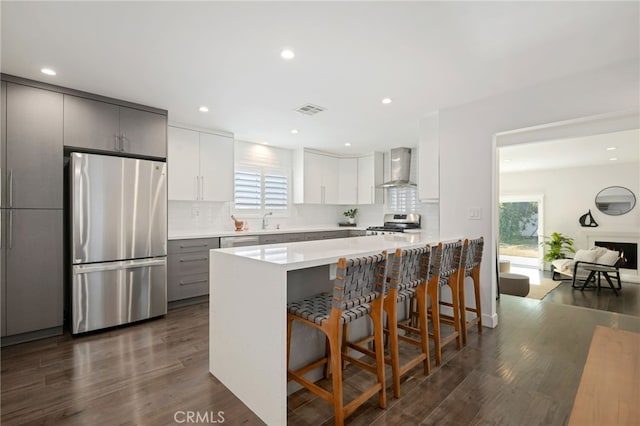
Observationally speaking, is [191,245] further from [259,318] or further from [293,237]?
[259,318]

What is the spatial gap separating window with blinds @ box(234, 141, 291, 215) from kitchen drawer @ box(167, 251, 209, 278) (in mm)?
1327

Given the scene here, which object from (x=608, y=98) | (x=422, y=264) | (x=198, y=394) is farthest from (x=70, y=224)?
(x=608, y=98)

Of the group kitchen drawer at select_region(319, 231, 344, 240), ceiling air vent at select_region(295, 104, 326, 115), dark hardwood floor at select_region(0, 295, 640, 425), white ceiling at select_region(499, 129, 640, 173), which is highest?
ceiling air vent at select_region(295, 104, 326, 115)

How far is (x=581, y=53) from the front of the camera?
2.32 meters

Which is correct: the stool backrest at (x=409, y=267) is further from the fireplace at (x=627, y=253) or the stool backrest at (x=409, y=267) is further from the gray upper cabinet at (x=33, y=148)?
the fireplace at (x=627, y=253)

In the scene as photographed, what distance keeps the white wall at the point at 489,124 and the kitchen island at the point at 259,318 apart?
4.61ft

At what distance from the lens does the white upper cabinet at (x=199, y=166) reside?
4.11 m

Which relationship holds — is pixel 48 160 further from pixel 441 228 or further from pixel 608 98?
pixel 608 98

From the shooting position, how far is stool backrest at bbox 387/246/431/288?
1.92m

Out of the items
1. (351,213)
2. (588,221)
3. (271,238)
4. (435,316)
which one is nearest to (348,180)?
(351,213)

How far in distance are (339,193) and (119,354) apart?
15.2 ft

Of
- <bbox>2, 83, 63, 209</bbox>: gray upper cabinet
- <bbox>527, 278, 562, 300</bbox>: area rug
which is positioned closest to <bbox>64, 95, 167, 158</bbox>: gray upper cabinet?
<bbox>2, 83, 63, 209</bbox>: gray upper cabinet

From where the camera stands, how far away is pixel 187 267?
3.84 m

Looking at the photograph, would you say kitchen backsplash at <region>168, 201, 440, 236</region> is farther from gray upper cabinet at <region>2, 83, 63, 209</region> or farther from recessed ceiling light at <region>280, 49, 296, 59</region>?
recessed ceiling light at <region>280, 49, 296, 59</region>
